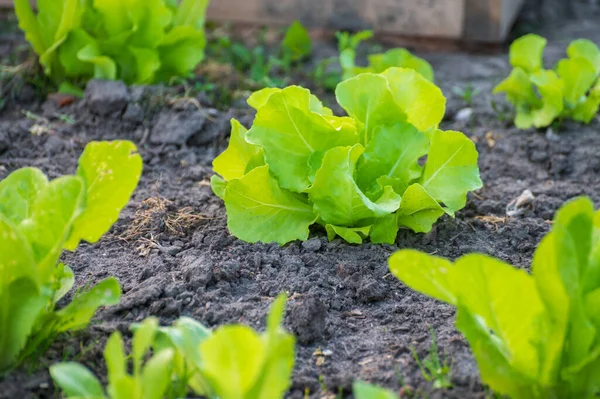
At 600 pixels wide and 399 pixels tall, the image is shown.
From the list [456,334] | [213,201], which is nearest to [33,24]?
[213,201]

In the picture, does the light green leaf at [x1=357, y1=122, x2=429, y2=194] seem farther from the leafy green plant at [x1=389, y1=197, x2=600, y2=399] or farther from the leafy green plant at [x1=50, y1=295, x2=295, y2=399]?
the leafy green plant at [x1=50, y1=295, x2=295, y2=399]

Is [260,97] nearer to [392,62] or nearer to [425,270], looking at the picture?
[425,270]

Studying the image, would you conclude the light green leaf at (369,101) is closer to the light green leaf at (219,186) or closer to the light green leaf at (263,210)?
the light green leaf at (263,210)

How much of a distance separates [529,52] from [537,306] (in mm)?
2075

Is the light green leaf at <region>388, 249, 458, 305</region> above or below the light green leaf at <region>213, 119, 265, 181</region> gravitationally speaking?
above

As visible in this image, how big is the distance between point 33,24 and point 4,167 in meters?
0.75

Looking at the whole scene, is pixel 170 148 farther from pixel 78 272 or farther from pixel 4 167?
pixel 78 272

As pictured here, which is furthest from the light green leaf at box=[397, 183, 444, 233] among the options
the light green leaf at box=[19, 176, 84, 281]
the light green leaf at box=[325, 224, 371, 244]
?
the light green leaf at box=[19, 176, 84, 281]

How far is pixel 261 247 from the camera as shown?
95.9 inches

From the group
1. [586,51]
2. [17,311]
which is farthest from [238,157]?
[586,51]

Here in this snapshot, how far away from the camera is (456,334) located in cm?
201

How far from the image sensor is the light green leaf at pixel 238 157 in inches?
98.6

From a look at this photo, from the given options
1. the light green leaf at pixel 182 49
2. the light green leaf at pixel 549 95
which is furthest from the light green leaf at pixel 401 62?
the light green leaf at pixel 182 49

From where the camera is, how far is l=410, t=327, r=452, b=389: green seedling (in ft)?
5.79
